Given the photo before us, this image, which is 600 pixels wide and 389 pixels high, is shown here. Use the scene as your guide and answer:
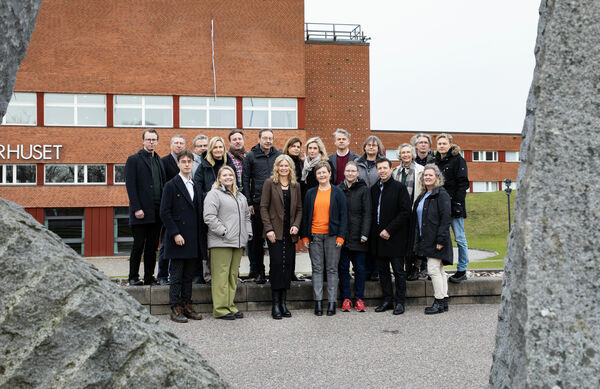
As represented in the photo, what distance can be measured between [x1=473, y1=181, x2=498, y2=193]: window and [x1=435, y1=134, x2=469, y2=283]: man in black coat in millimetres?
41176

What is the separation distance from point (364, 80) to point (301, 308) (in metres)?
23.3

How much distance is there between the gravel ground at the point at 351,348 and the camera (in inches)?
166

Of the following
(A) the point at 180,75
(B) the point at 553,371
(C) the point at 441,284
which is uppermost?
(A) the point at 180,75

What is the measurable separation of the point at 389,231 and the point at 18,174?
68.5 ft

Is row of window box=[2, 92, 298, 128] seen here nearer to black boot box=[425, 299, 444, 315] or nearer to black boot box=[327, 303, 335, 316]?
black boot box=[327, 303, 335, 316]

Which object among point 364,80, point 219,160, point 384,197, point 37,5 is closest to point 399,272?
point 384,197

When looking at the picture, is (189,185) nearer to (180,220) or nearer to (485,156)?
(180,220)

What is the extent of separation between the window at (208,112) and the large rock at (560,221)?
22678 millimetres

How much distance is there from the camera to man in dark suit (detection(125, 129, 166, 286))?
7.23 meters

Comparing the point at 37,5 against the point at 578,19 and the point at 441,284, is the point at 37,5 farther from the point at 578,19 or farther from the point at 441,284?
the point at 441,284

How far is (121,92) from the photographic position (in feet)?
76.2

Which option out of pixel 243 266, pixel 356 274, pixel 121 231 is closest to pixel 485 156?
pixel 121 231

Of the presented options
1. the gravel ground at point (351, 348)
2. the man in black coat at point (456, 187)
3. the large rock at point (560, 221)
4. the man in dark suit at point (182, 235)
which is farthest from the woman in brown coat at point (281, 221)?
the large rock at point (560, 221)

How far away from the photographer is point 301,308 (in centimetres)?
738
